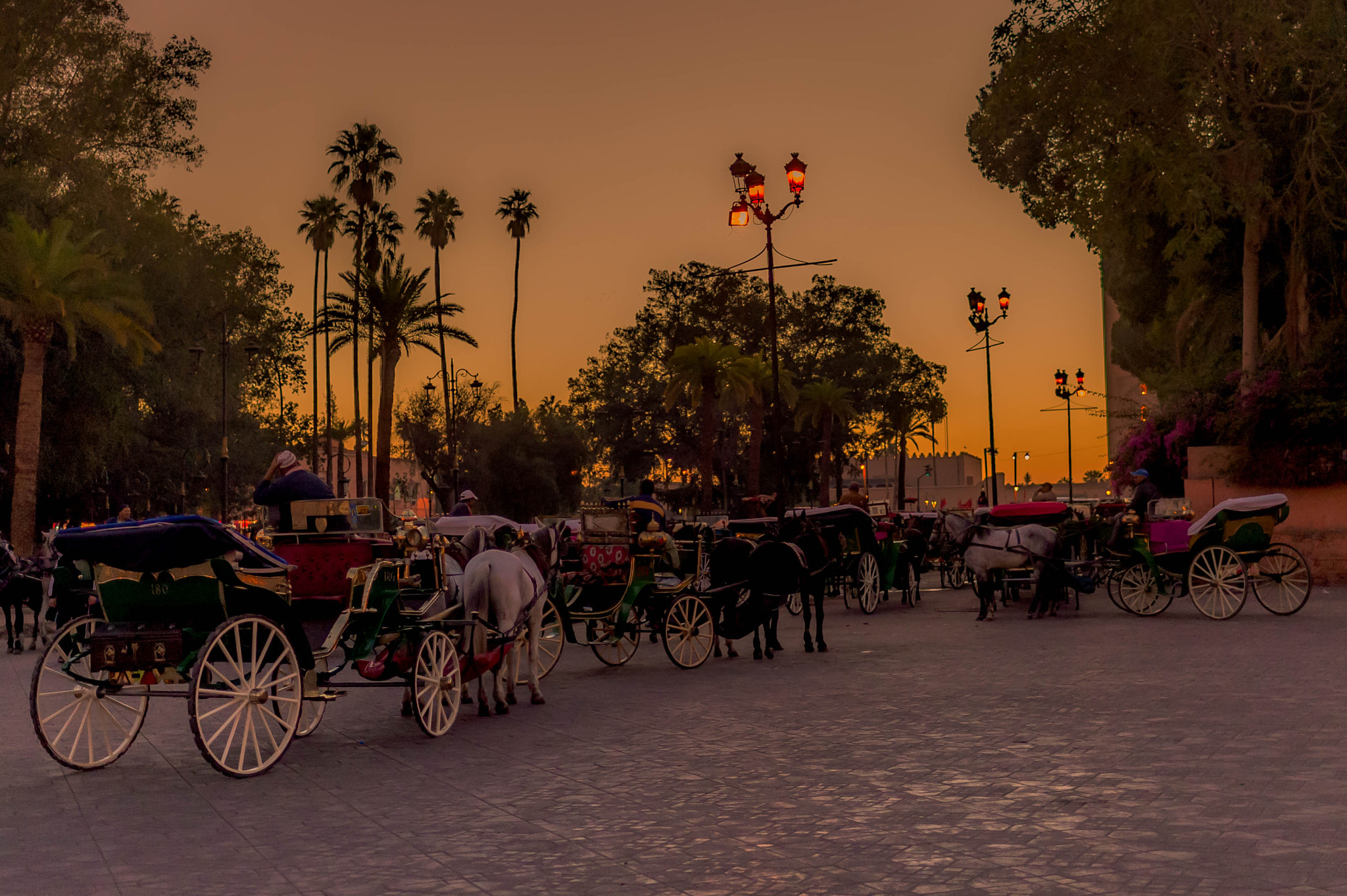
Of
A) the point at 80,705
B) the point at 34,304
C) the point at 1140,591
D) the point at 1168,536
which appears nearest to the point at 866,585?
the point at 1140,591

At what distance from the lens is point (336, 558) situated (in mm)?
10609

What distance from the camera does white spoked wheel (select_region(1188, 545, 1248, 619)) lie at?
18.8 meters

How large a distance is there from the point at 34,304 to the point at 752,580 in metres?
26.2

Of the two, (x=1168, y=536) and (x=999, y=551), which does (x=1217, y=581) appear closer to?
(x=1168, y=536)

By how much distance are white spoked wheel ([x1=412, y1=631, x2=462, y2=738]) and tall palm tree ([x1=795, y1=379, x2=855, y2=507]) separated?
58.2 meters

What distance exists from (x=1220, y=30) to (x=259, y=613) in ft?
83.3

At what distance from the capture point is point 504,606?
1133 cm

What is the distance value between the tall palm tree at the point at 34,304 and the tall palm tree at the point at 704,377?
26199 millimetres

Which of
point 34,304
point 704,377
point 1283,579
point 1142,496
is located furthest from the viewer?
point 704,377

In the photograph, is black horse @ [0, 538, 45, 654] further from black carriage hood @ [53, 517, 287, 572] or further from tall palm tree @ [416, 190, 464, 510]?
tall palm tree @ [416, 190, 464, 510]

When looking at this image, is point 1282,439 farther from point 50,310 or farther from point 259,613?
point 50,310

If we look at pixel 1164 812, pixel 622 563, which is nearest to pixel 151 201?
pixel 622 563

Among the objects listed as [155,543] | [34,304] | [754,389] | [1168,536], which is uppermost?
[34,304]

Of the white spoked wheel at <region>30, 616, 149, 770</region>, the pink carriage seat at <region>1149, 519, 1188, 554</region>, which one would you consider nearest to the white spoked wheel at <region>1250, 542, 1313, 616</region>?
the pink carriage seat at <region>1149, 519, 1188, 554</region>
